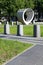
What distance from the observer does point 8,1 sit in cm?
5522

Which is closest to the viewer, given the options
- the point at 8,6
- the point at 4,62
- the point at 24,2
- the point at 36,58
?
the point at 4,62

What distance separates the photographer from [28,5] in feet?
197

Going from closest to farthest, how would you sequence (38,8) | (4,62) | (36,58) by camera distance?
(4,62) → (36,58) → (38,8)

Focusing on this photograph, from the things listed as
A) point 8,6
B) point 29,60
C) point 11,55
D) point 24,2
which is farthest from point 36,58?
point 24,2

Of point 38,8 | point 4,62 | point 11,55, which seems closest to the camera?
point 4,62

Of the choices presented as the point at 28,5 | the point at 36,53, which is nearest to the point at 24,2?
the point at 28,5

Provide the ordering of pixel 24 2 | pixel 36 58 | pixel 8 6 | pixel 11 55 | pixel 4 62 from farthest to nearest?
pixel 24 2, pixel 8 6, pixel 11 55, pixel 36 58, pixel 4 62

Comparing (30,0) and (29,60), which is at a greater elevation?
(30,0)

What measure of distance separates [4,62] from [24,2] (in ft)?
165

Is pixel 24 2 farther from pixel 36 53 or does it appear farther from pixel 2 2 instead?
pixel 36 53

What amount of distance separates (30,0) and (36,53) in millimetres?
50087

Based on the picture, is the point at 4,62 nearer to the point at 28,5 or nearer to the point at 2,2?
the point at 2,2

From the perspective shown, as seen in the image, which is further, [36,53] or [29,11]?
[29,11]

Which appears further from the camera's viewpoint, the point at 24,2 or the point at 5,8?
the point at 24,2
